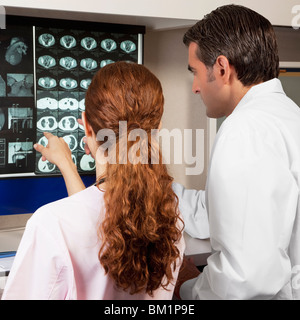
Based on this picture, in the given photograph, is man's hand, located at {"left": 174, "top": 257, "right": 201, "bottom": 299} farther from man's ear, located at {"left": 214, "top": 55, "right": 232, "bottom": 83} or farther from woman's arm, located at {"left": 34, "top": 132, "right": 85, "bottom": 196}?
man's ear, located at {"left": 214, "top": 55, "right": 232, "bottom": 83}

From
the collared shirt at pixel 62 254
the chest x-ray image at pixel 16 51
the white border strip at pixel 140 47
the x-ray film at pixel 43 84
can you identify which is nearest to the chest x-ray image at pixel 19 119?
the x-ray film at pixel 43 84

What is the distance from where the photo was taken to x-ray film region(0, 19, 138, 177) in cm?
175

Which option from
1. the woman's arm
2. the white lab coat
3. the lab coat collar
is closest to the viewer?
the white lab coat

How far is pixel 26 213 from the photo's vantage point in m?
1.91

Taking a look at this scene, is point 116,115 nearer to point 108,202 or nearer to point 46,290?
point 108,202

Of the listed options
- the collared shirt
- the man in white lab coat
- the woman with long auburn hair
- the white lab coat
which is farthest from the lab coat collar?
the collared shirt

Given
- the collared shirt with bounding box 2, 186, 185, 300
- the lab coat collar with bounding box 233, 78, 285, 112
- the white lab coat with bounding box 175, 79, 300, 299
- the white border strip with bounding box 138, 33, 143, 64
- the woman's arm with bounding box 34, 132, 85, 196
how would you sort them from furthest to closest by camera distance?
1. the white border strip with bounding box 138, 33, 143, 64
2. the woman's arm with bounding box 34, 132, 85, 196
3. the lab coat collar with bounding box 233, 78, 285, 112
4. the white lab coat with bounding box 175, 79, 300, 299
5. the collared shirt with bounding box 2, 186, 185, 300

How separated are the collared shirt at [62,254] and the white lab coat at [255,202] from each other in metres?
0.27

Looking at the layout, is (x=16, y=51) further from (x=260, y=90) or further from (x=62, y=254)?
(x=62, y=254)

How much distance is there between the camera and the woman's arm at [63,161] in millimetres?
1292

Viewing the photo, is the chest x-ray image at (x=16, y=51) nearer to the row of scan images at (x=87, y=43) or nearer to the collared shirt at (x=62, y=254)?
the row of scan images at (x=87, y=43)

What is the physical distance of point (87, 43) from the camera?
1877mm

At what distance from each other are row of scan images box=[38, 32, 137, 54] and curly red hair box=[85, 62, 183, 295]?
908mm
